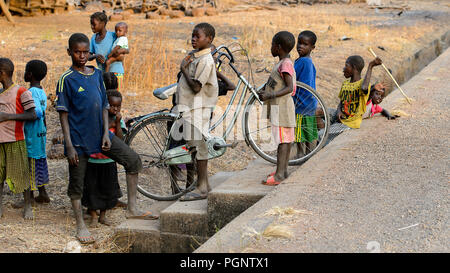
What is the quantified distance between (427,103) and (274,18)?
12.4m

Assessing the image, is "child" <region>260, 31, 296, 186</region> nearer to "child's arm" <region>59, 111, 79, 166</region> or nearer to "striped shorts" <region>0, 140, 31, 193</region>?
"child's arm" <region>59, 111, 79, 166</region>

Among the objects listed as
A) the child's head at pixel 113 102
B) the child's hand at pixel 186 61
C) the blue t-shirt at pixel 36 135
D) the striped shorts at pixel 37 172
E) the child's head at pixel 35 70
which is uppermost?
the child's hand at pixel 186 61

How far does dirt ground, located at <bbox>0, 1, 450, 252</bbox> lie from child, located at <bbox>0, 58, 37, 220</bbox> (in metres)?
0.33

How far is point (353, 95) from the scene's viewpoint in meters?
5.96

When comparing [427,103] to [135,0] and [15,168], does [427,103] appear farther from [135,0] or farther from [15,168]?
[135,0]

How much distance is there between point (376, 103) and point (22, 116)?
3715 millimetres

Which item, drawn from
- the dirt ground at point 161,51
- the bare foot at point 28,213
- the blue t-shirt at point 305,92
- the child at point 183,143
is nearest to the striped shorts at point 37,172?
the bare foot at point 28,213

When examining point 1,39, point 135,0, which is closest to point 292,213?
point 1,39

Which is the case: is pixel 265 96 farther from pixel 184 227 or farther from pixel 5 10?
pixel 5 10

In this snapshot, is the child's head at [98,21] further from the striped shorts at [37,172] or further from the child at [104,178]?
the striped shorts at [37,172]

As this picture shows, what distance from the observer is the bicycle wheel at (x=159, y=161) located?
16.2ft

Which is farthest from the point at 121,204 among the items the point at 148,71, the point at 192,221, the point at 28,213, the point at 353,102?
the point at 148,71

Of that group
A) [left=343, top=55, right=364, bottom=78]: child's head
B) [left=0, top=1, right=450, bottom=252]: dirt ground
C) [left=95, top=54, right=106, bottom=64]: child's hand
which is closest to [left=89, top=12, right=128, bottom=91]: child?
[left=95, top=54, right=106, bottom=64]: child's hand

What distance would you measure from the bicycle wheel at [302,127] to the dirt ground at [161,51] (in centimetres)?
126
